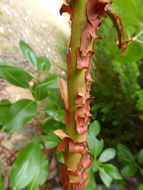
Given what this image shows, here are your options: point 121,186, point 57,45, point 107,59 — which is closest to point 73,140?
point 57,45

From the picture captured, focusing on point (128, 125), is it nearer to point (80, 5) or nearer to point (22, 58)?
point (22, 58)

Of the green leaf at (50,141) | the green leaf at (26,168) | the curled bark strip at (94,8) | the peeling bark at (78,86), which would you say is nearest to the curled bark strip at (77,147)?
the peeling bark at (78,86)

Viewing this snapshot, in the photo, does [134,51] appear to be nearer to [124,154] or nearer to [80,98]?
[80,98]

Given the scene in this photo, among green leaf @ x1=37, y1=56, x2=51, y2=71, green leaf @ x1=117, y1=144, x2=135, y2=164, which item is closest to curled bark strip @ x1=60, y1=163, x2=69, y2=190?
green leaf @ x1=37, y1=56, x2=51, y2=71

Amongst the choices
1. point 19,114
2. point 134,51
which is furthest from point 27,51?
point 134,51

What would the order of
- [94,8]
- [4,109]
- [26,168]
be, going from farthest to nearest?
[4,109]
[26,168]
[94,8]

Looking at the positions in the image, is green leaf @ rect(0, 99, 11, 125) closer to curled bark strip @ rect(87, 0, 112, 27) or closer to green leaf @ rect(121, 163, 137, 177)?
curled bark strip @ rect(87, 0, 112, 27)
